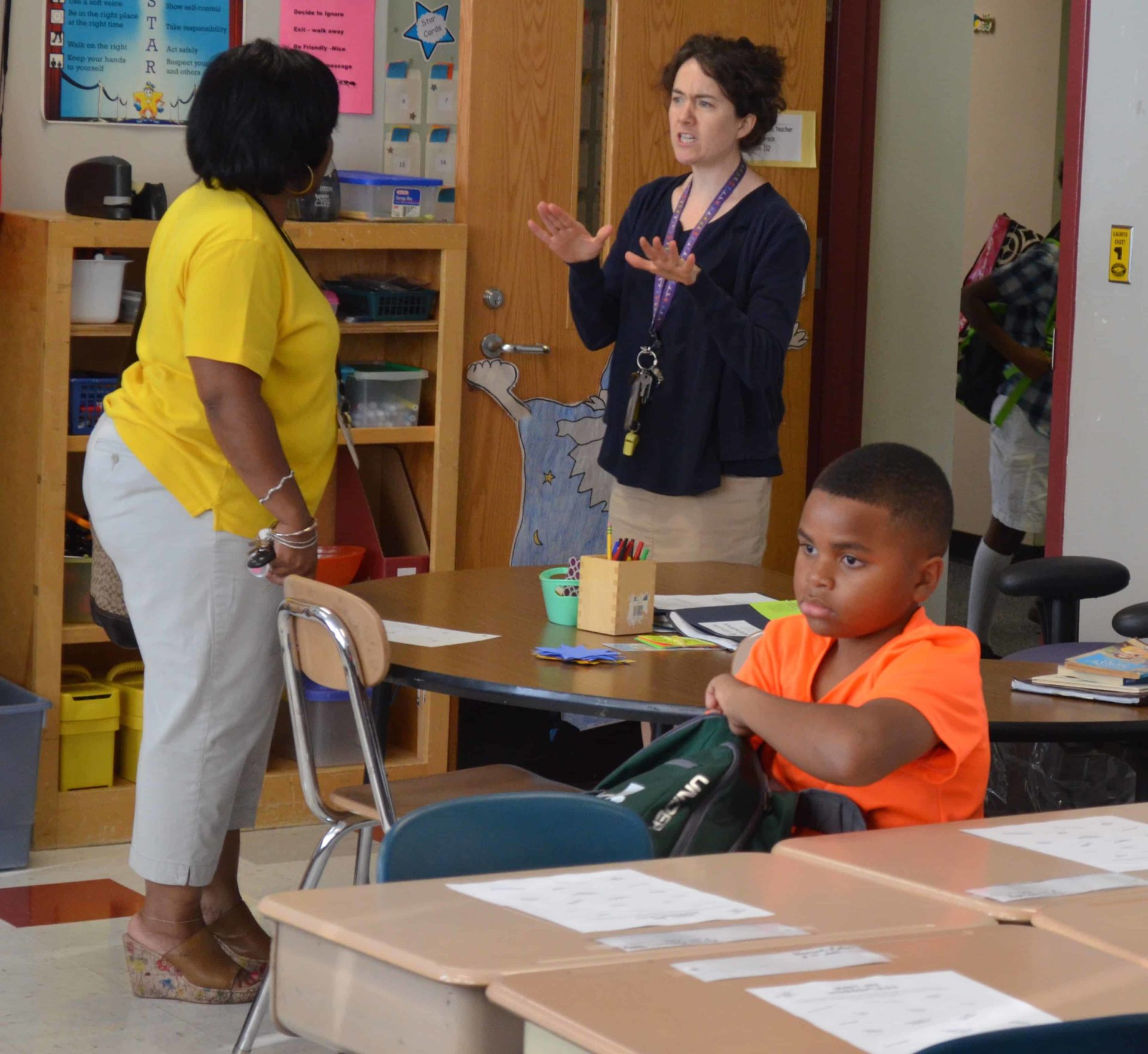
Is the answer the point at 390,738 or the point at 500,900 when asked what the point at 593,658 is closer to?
the point at 500,900

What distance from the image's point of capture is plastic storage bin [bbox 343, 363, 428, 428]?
4.24 metres

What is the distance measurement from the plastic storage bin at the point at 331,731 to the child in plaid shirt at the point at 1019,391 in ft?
7.34

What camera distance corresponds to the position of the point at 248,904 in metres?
3.59

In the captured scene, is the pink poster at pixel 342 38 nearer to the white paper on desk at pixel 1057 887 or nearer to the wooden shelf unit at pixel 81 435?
the wooden shelf unit at pixel 81 435

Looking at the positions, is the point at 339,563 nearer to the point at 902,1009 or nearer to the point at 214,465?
the point at 214,465

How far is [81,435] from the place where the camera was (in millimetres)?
3873

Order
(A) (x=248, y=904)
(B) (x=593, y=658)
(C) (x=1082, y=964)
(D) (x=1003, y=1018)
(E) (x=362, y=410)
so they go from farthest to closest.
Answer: (E) (x=362, y=410) → (A) (x=248, y=904) → (B) (x=593, y=658) → (C) (x=1082, y=964) → (D) (x=1003, y=1018)

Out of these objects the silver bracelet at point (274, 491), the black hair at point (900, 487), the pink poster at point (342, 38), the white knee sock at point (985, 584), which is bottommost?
the white knee sock at point (985, 584)

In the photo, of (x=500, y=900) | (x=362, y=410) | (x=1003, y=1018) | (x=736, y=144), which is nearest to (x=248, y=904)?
(x=362, y=410)

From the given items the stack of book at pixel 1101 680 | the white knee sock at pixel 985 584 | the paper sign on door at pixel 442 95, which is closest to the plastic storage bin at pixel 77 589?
the paper sign on door at pixel 442 95

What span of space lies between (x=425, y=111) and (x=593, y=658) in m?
2.26

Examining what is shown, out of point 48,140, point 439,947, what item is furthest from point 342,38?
point 439,947

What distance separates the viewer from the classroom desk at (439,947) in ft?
3.91

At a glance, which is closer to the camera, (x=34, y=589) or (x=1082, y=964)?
(x=1082, y=964)
